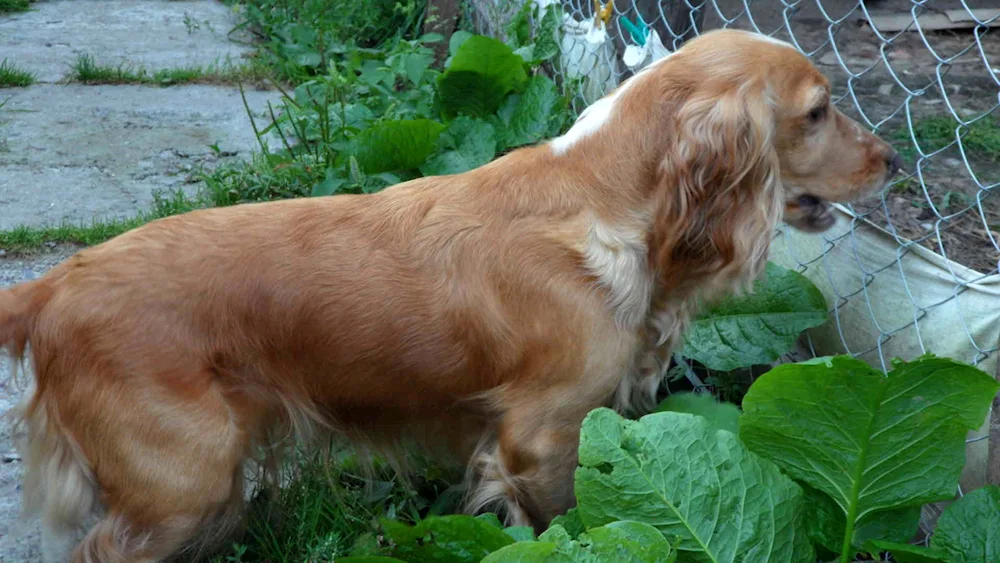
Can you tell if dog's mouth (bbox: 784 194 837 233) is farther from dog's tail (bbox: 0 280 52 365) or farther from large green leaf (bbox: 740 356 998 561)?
dog's tail (bbox: 0 280 52 365)

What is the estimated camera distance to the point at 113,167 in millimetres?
5168

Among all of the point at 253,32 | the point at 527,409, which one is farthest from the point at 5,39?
the point at 527,409

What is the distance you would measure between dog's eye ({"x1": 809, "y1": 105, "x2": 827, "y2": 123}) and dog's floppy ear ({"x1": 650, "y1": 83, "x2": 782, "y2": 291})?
0.14 m

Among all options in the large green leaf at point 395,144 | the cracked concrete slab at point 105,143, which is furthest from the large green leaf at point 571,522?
the cracked concrete slab at point 105,143

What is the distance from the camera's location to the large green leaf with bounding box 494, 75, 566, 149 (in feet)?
14.0

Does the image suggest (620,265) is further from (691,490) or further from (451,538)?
(451,538)

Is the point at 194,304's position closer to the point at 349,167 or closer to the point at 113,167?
the point at 349,167

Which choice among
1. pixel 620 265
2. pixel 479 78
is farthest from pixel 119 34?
pixel 620 265

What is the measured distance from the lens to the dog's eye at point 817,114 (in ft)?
8.92

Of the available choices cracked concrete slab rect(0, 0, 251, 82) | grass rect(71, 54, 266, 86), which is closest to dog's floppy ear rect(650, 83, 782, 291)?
grass rect(71, 54, 266, 86)

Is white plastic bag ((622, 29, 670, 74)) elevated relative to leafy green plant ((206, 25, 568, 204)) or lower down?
elevated

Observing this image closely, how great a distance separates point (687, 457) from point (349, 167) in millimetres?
2232

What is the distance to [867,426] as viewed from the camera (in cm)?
229

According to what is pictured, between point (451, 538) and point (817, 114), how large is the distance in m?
1.39
